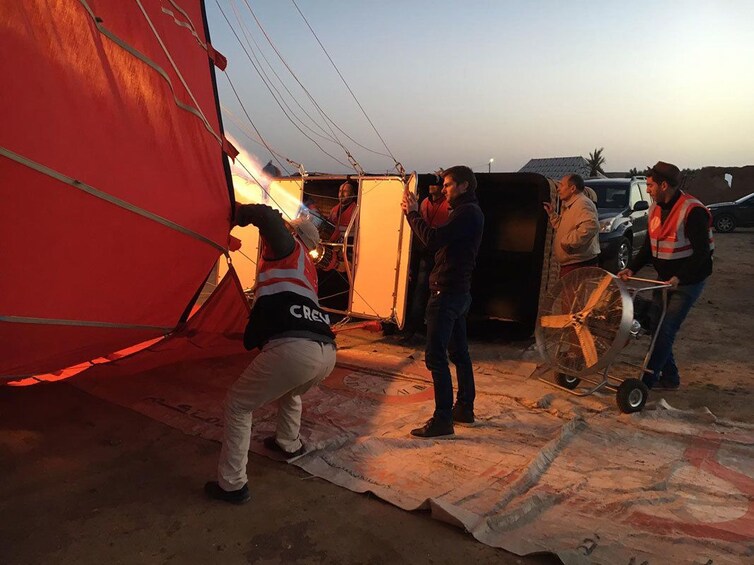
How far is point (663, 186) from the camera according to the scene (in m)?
4.45

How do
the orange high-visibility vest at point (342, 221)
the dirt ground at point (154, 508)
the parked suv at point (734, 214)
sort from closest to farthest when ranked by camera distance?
1. the dirt ground at point (154, 508)
2. the orange high-visibility vest at point (342, 221)
3. the parked suv at point (734, 214)

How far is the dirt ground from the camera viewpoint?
2473 millimetres

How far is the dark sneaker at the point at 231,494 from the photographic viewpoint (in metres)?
2.84

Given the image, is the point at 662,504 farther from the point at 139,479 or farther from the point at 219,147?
the point at 219,147

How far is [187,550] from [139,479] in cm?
77

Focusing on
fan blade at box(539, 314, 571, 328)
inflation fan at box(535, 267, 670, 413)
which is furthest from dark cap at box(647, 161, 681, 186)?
fan blade at box(539, 314, 571, 328)

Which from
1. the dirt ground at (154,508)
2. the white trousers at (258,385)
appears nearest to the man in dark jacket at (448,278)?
the dirt ground at (154,508)

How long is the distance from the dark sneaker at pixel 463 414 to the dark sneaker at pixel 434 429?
0.30 m

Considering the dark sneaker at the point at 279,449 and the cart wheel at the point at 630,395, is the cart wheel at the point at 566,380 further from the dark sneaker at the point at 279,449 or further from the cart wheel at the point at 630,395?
the dark sneaker at the point at 279,449

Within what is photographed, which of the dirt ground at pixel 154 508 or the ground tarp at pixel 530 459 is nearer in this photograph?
the dirt ground at pixel 154 508

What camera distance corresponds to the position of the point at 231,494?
284 centimetres

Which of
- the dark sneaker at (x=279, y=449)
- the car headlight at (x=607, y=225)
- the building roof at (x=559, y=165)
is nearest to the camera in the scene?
the dark sneaker at (x=279, y=449)

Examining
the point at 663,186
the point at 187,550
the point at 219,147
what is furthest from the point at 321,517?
the point at 663,186

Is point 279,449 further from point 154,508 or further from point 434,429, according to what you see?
point 434,429
